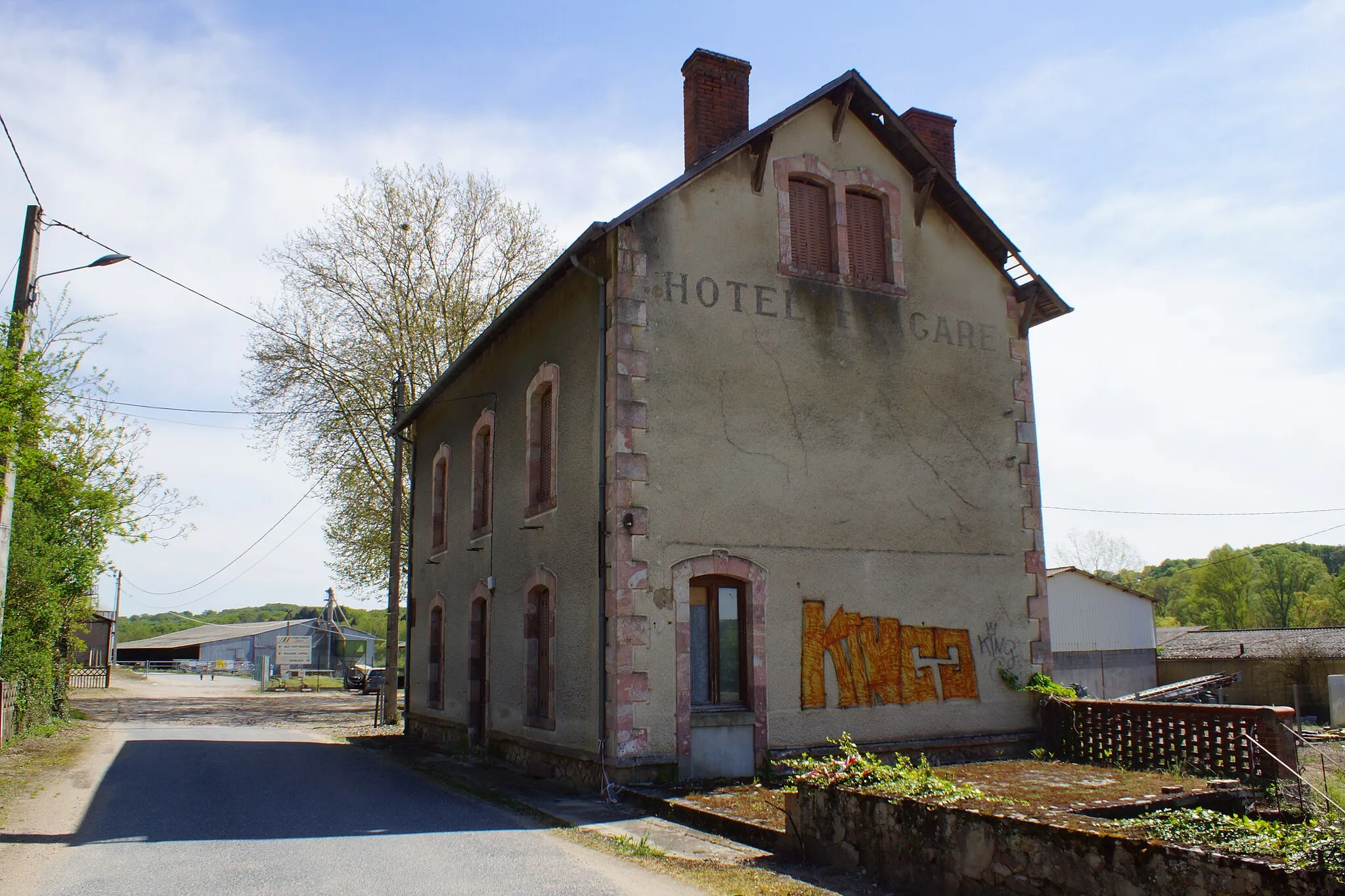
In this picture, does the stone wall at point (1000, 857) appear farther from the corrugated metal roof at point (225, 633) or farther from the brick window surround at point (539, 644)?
the corrugated metal roof at point (225, 633)

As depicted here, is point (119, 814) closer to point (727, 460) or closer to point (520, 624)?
point (520, 624)

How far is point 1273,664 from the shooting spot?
38.0 meters

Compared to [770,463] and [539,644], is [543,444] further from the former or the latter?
[770,463]

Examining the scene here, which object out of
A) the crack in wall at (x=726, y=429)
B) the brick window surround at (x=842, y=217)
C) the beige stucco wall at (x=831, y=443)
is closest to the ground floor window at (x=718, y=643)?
the beige stucco wall at (x=831, y=443)

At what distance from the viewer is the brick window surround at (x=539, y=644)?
501 inches

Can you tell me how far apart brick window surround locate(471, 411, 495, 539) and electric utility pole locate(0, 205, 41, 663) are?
649 cm

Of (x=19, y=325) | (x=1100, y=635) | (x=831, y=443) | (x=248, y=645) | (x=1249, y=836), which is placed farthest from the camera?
(x=248, y=645)

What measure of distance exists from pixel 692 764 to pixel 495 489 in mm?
6071

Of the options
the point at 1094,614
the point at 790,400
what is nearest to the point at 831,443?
the point at 790,400

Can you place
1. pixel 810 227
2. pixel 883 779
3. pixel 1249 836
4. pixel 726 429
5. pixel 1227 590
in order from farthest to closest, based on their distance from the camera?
pixel 1227 590, pixel 810 227, pixel 726 429, pixel 883 779, pixel 1249 836

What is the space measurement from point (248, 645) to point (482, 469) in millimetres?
63386

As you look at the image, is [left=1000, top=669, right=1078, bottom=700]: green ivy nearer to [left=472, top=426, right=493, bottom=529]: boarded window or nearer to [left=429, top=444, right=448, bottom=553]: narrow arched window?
[left=472, top=426, right=493, bottom=529]: boarded window

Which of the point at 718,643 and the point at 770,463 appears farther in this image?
the point at 770,463

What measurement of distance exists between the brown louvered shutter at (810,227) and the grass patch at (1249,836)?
8642 millimetres
